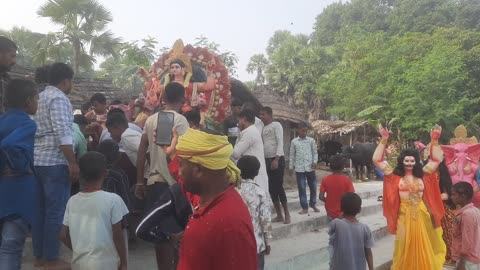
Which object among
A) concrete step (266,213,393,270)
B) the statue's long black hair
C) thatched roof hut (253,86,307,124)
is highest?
thatched roof hut (253,86,307,124)

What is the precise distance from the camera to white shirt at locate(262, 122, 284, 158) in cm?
780

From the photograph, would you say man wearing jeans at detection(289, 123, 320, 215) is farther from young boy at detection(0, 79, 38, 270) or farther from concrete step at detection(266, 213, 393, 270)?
young boy at detection(0, 79, 38, 270)

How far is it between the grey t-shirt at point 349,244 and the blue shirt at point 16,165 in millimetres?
2934

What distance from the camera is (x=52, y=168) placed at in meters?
4.21

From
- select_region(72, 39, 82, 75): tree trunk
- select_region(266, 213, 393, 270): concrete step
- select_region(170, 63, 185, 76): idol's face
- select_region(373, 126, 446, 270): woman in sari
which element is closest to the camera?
select_region(266, 213, 393, 270): concrete step

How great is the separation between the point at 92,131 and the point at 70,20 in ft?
63.7

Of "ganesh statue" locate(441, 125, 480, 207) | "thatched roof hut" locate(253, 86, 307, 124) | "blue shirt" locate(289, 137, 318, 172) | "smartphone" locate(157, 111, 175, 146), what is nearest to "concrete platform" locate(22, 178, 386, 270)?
"blue shirt" locate(289, 137, 318, 172)

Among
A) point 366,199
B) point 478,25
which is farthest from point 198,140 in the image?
point 478,25

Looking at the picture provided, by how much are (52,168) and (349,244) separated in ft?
9.68

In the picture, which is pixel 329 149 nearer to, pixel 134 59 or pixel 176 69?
pixel 134 59

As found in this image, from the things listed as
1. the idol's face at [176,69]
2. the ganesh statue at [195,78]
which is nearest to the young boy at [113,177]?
the ganesh statue at [195,78]

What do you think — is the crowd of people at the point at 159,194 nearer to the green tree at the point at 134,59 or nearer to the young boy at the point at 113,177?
the young boy at the point at 113,177

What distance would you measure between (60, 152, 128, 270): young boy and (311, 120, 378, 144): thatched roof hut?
2410 cm

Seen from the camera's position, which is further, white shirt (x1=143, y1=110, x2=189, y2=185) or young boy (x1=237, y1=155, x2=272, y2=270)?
white shirt (x1=143, y1=110, x2=189, y2=185)
